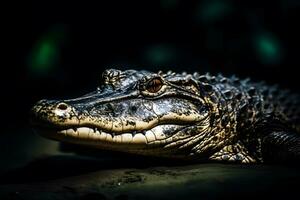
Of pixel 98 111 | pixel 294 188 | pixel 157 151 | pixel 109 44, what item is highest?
pixel 109 44

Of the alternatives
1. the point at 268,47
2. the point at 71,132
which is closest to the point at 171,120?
the point at 71,132

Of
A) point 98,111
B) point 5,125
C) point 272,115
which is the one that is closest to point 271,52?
point 272,115

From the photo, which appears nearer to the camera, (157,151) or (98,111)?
(98,111)

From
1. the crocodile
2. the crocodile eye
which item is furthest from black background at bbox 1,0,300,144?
the crocodile eye

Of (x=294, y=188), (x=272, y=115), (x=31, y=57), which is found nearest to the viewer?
(x=294, y=188)

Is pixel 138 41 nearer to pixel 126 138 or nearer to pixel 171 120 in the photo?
pixel 171 120

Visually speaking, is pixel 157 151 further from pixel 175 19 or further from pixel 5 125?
pixel 175 19
